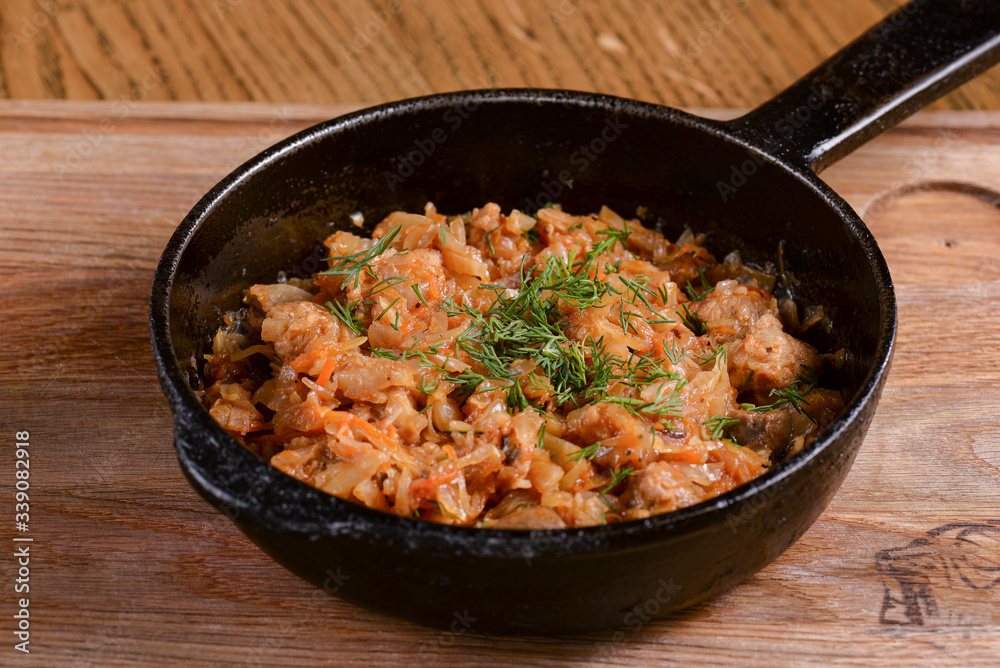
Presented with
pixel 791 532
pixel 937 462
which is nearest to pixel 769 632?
pixel 791 532

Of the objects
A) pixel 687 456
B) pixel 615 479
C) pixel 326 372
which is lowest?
pixel 687 456

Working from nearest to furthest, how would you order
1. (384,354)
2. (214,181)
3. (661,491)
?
(661,491)
(384,354)
(214,181)

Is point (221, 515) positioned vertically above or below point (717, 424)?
above

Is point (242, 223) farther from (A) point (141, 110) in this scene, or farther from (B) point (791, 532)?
(B) point (791, 532)

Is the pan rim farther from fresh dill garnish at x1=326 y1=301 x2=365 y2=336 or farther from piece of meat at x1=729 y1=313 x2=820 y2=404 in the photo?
fresh dill garnish at x1=326 y1=301 x2=365 y2=336

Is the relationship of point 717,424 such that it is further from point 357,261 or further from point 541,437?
point 357,261

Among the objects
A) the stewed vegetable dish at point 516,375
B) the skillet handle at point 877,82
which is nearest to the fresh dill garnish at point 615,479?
the stewed vegetable dish at point 516,375

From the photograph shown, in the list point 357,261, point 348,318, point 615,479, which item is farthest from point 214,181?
point 615,479

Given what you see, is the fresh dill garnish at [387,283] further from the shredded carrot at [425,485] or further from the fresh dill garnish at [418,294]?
the shredded carrot at [425,485]
